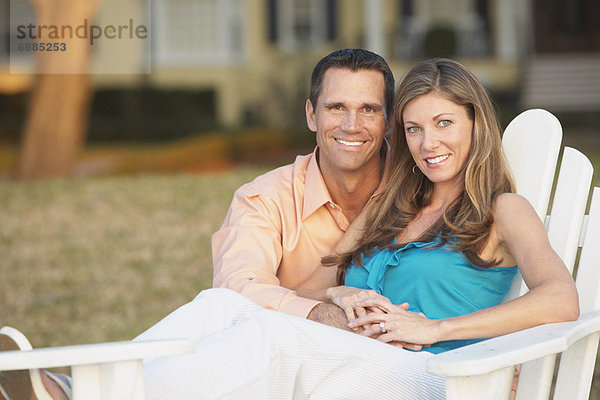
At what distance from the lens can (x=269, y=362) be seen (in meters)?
2.15

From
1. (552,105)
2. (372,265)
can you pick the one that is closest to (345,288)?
(372,265)

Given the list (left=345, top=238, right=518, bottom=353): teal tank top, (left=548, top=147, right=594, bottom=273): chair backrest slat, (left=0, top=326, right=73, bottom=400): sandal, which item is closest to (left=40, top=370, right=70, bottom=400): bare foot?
(left=0, top=326, right=73, bottom=400): sandal

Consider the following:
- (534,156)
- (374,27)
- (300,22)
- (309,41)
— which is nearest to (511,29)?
(309,41)

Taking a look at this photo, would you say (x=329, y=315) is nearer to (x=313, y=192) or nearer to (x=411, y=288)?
(x=411, y=288)

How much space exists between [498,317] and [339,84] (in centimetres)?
108

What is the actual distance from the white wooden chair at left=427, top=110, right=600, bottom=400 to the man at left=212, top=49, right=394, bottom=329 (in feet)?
1.62

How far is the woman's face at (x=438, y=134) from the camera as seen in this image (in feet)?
9.05

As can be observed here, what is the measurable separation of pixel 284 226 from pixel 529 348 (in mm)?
1306

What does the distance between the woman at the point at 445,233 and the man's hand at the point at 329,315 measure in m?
0.03

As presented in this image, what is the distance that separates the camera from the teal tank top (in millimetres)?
2684

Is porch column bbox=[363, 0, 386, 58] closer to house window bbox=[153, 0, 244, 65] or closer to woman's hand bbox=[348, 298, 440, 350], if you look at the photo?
house window bbox=[153, 0, 244, 65]

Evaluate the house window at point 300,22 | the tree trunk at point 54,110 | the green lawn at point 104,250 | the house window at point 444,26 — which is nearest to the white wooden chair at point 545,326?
the green lawn at point 104,250

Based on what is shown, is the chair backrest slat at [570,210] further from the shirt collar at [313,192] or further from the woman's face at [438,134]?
the shirt collar at [313,192]

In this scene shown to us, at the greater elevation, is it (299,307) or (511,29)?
(511,29)
